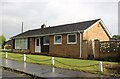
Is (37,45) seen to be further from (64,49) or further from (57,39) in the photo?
(64,49)

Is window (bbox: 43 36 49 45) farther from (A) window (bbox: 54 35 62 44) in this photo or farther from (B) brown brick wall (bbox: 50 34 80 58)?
(A) window (bbox: 54 35 62 44)

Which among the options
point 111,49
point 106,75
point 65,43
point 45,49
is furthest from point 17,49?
point 106,75

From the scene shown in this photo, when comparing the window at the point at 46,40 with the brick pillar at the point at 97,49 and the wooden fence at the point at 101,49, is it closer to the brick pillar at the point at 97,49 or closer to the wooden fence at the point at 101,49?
the wooden fence at the point at 101,49

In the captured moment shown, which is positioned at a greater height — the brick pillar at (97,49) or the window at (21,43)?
the window at (21,43)

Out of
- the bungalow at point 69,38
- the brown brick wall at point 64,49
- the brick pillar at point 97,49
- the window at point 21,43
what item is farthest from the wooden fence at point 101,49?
the window at point 21,43

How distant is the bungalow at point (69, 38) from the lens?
84.0 feet

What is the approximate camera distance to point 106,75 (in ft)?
40.8

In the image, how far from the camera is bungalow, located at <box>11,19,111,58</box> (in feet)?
84.0

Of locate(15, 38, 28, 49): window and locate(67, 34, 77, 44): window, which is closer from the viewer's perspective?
locate(67, 34, 77, 44): window

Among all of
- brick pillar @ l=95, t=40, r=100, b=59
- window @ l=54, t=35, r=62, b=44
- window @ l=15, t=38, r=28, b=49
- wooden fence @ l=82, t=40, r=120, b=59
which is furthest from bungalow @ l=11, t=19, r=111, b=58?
brick pillar @ l=95, t=40, r=100, b=59

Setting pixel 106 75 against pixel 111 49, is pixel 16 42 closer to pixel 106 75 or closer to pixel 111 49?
pixel 111 49

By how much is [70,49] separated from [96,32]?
3.91 meters

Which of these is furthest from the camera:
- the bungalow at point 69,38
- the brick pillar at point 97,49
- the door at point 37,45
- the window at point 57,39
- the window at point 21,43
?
the window at point 21,43

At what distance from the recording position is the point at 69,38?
26938 millimetres
